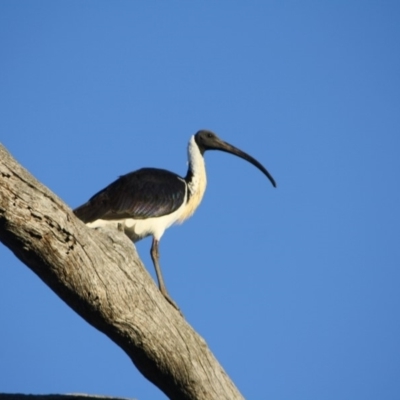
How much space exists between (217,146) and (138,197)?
2.27 metres

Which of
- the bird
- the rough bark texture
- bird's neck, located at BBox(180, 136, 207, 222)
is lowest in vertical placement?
the rough bark texture

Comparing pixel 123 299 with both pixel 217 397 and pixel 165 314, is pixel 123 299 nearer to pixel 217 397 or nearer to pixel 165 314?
pixel 165 314

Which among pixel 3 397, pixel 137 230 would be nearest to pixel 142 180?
pixel 137 230

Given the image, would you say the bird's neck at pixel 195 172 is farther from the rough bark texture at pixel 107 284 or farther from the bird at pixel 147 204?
the rough bark texture at pixel 107 284

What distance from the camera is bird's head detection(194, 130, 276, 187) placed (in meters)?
12.4

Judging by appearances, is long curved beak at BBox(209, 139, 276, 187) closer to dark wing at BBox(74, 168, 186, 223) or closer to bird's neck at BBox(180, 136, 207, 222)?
bird's neck at BBox(180, 136, 207, 222)

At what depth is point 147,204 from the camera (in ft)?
34.7

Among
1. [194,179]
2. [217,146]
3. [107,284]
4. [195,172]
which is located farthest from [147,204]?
[107,284]

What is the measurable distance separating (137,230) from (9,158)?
525 centimetres

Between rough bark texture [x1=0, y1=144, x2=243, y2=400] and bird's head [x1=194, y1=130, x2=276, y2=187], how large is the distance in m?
6.19

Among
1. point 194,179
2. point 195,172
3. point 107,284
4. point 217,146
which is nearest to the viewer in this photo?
point 107,284

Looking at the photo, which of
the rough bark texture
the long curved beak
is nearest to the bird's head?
the long curved beak

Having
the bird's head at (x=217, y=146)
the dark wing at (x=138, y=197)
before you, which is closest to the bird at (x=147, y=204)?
the dark wing at (x=138, y=197)

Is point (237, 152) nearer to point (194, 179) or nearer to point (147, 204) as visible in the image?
point (194, 179)
